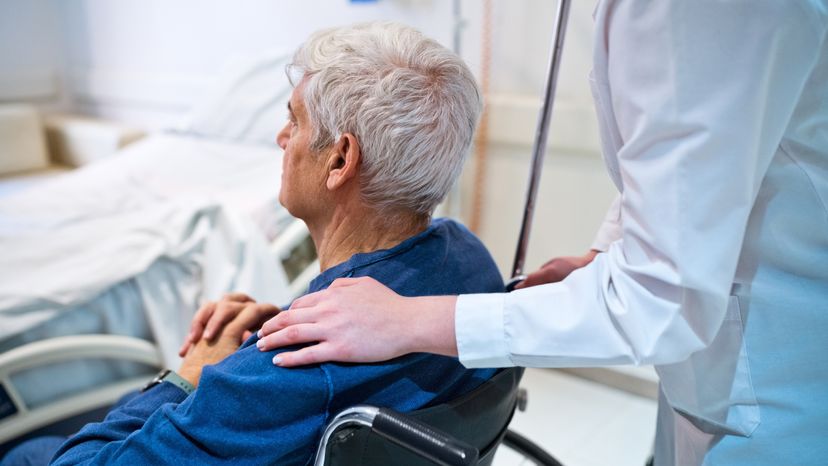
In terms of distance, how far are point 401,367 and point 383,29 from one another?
503 mm

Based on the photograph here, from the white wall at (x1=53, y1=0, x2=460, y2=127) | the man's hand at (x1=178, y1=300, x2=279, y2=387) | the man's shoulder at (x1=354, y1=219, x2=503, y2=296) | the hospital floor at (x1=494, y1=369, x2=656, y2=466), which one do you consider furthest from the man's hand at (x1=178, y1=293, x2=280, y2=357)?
the white wall at (x1=53, y1=0, x2=460, y2=127)

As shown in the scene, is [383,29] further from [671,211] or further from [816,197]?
[816,197]

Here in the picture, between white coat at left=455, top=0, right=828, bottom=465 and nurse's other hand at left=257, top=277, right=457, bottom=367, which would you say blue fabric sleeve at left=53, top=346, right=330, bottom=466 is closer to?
nurse's other hand at left=257, top=277, right=457, bottom=367

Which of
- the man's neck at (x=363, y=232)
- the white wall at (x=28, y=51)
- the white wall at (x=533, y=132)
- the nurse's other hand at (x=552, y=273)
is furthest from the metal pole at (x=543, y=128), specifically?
the white wall at (x=28, y=51)

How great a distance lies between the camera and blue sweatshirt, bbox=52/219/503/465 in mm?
819

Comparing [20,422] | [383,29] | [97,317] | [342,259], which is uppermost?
[383,29]

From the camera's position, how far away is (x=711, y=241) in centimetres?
69

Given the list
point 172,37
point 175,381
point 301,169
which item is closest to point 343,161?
point 301,169

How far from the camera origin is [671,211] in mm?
679

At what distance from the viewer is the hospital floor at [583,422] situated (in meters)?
2.06

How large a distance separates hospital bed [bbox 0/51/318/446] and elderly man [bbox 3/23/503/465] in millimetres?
696

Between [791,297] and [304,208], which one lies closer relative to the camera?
[791,297]

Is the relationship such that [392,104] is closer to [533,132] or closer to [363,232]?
[363,232]

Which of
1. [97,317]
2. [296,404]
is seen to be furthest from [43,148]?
[296,404]
